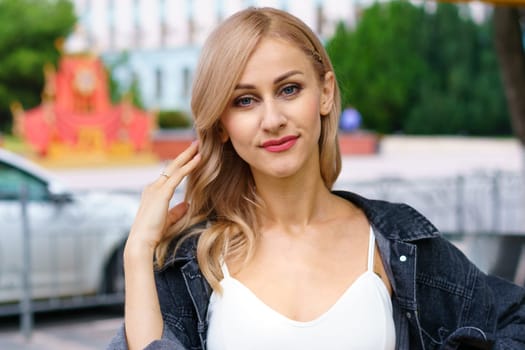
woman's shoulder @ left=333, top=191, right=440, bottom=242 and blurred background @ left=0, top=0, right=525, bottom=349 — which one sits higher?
woman's shoulder @ left=333, top=191, right=440, bottom=242

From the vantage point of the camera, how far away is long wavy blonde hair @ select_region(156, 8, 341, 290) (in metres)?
1.81

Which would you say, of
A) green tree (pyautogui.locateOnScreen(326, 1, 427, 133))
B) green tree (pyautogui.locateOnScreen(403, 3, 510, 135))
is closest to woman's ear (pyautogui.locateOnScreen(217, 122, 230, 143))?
green tree (pyautogui.locateOnScreen(403, 3, 510, 135))

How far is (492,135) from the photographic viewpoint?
39.2m

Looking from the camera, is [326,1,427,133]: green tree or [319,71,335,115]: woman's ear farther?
[326,1,427,133]: green tree

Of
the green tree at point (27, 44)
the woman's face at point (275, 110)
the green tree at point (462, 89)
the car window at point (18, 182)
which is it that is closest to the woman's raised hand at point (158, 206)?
the woman's face at point (275, 110)

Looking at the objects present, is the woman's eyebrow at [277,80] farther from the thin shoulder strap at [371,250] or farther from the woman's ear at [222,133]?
the thin shoulder strap at [371,250]

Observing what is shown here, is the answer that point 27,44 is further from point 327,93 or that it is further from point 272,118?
point 272,118

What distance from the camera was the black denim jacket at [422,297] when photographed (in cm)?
186

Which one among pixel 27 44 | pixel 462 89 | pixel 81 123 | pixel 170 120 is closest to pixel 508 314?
pixel 81 123

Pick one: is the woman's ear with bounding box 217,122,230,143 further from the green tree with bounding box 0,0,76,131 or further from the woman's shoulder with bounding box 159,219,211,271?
the green tree with bounding box 0,0,76,131

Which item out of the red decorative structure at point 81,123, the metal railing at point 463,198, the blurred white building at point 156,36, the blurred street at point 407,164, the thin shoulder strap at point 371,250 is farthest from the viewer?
the blurred white building at point 156,36

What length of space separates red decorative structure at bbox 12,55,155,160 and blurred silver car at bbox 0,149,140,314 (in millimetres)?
23702

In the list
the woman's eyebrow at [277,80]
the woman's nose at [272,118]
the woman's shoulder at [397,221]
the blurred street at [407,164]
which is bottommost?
the blurred street at [407,164]

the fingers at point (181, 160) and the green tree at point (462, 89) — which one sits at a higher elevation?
the fingers at point (181, 160)
